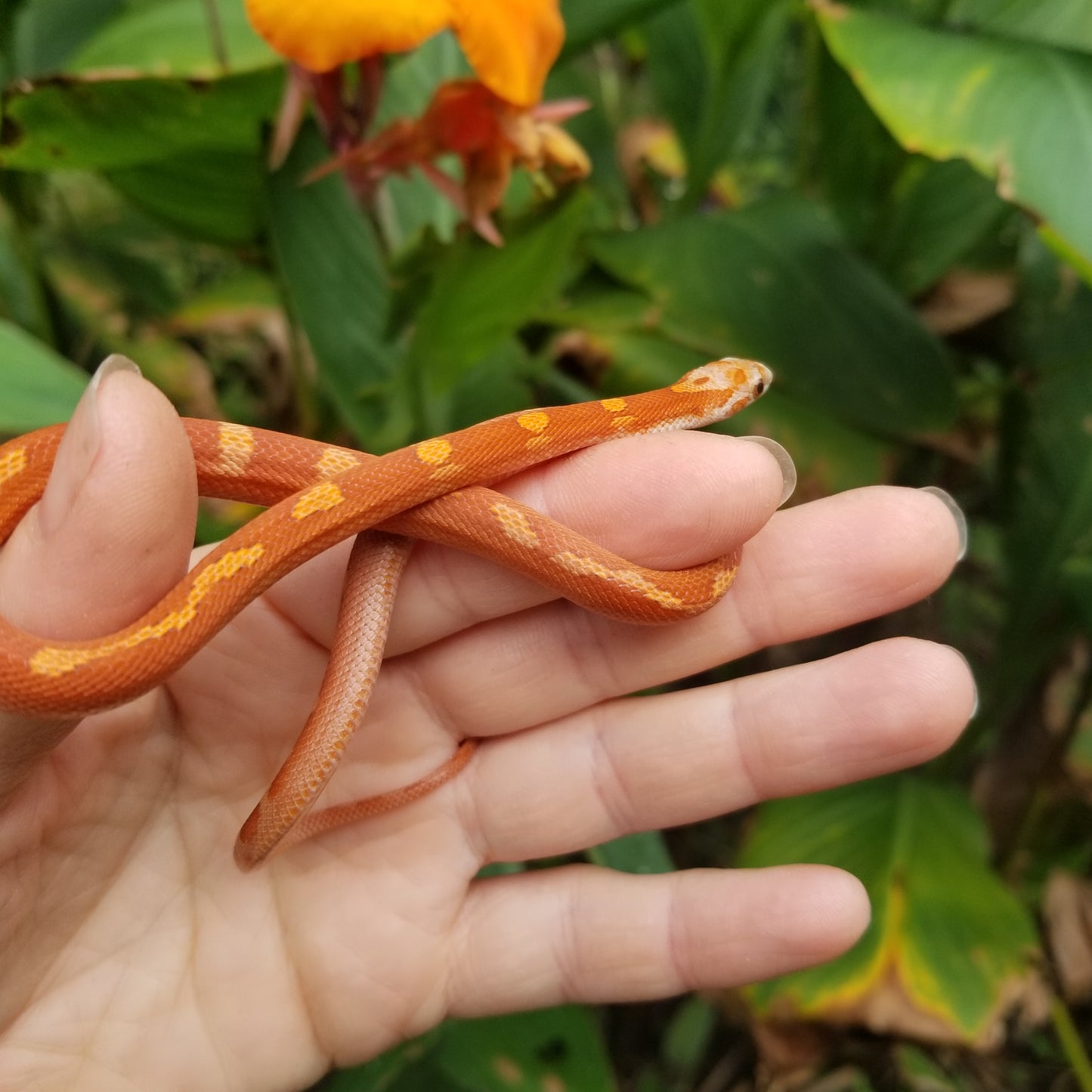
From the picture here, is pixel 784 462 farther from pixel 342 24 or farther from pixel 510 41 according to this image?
pixel 342 24

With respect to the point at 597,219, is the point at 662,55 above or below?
above

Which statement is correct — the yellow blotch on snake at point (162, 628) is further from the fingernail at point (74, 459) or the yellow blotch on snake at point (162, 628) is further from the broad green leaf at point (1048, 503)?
the broad green leaf at point (1048, 503)

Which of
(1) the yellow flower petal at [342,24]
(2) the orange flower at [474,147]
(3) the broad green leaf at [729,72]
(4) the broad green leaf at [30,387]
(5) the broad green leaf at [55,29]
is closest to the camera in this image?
(1) the yellow flower petal at [342,24]

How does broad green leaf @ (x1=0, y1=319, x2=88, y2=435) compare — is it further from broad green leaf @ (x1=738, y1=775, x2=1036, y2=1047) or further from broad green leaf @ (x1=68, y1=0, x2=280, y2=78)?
broad green leaf @ (x1=738, y1=775, x2=1036, y2=1047)

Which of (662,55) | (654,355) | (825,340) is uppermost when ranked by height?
(662,55)

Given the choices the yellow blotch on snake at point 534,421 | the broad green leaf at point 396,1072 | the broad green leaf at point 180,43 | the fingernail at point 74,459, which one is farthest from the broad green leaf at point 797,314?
the broad green leaf at point 396,1072

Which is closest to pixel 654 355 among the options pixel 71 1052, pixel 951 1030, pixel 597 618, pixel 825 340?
pixel 825 340

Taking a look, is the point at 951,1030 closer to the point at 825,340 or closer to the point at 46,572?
the point at 825,340
